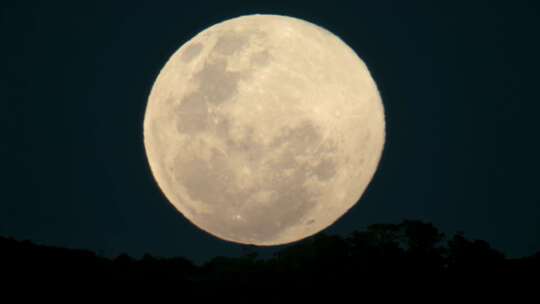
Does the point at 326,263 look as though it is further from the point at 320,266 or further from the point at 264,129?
the point at 264,129

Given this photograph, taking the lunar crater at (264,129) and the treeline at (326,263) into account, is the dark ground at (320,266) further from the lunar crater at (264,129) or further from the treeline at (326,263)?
the lunar crater at (264,129)

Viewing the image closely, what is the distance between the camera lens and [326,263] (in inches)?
722

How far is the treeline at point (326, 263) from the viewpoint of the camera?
15.8 meters

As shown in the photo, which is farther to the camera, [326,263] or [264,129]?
[326,263]

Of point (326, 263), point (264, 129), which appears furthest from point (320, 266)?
point (264, 129)

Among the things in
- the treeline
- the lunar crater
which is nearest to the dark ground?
the treeline

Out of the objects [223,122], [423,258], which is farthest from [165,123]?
[423,258]

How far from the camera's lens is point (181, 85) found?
9562 millimetres

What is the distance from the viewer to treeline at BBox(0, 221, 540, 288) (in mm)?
15820

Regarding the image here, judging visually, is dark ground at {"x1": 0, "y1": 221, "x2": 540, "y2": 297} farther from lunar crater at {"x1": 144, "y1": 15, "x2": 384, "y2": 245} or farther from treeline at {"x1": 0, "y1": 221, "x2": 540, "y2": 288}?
lunar crater at {"x1": 144, "y1": 15, "x2": 384, "y2": 245}

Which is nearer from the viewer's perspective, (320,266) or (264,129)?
(264,129)

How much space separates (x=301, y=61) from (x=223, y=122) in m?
1.95

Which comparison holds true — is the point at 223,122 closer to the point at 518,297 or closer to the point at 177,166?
the point at 177,166

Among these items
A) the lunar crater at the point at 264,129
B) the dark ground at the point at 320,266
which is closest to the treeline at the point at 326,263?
the dark ground at the point at 320,266
